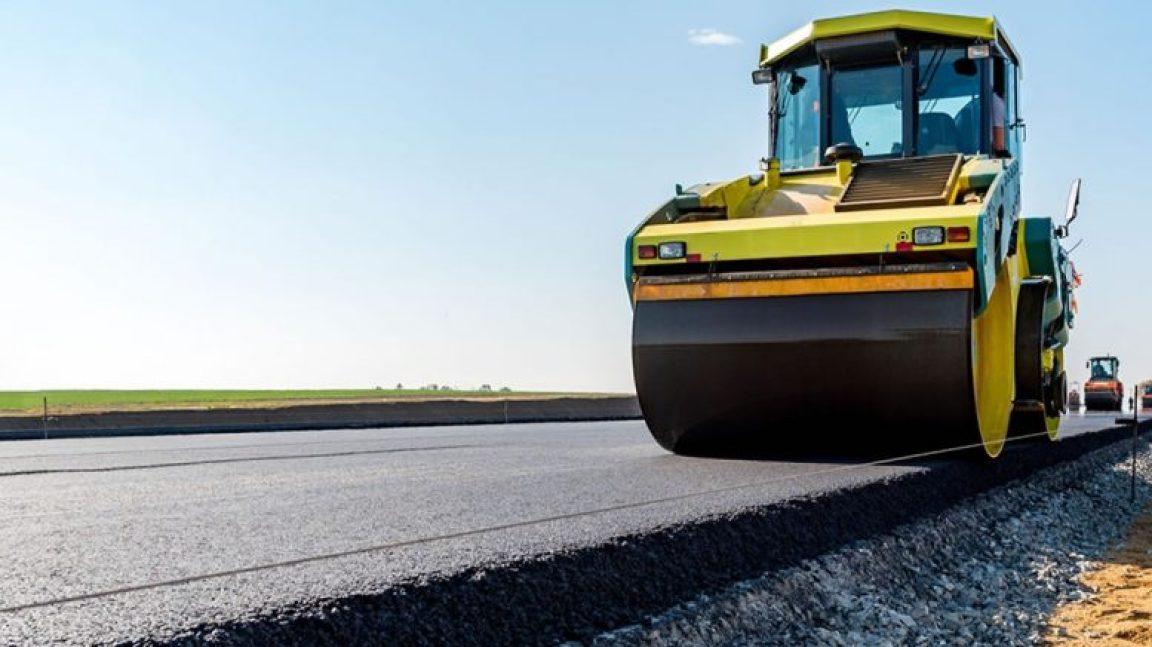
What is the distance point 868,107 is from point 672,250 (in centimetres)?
253

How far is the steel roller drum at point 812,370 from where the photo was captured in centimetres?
651

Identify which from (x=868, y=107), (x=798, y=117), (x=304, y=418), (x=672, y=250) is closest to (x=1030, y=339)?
(x=868, y=107)

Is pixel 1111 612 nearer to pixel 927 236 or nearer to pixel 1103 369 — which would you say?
pixel 927 236

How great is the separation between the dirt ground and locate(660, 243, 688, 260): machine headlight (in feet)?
9.56

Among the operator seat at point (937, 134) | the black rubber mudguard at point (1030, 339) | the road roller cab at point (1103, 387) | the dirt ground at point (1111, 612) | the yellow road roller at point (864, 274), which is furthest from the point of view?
the road roller cab at point (1103, 387)

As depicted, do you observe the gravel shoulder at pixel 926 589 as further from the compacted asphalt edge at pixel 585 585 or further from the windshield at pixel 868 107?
the windshield at pixel 868 107

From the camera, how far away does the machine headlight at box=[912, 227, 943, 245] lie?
652 centimetres

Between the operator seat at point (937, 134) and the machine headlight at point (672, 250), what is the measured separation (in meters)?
2.47

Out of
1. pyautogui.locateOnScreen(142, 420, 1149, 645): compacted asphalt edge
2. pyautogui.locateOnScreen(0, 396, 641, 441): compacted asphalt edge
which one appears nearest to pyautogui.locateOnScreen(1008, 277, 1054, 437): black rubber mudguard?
pyautogui.locateOnScreen(142, 420, 1149, 645): compacted asphalt edge

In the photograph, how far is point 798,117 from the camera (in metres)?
9.02

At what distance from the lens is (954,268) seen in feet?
21.2

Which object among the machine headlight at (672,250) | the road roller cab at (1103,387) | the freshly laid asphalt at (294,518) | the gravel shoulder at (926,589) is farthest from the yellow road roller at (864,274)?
the road roller cab at (1103,387)

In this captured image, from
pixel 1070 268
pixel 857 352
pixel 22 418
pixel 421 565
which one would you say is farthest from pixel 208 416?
pixel 421 565

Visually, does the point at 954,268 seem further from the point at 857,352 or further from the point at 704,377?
the point at 704,377
